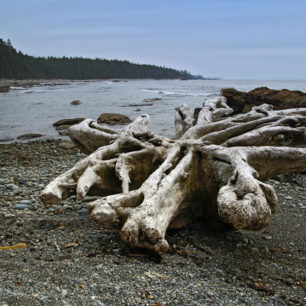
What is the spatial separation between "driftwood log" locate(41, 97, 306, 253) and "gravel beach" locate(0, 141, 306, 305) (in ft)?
0.93

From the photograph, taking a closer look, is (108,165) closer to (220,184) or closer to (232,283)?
(220,184)

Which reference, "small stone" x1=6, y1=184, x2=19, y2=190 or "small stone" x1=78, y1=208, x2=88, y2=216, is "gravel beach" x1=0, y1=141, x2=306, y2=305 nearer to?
"small stone" x1=78, y1=208, x2=88, y2=216

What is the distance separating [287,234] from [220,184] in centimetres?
110

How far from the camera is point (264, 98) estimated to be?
36.3 feet

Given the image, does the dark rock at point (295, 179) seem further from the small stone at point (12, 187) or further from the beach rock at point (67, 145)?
the beach rock at point (67, 145)

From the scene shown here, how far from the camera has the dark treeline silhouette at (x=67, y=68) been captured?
282 ft

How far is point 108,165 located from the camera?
4500 mm

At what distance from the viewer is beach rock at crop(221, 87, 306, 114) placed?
10.3 metres

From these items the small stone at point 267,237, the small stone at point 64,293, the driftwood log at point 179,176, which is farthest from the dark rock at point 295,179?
the small stone at point 64,293

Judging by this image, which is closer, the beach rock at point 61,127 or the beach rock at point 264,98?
the beach rock at point 264,98

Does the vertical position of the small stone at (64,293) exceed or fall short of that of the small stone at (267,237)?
it exceeds it

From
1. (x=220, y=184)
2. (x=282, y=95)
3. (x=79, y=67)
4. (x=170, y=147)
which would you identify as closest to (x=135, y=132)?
(x=170, y=147)

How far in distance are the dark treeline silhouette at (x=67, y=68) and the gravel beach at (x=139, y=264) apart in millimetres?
84420

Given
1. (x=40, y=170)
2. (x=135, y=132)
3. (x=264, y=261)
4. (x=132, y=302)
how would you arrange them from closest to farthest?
(x=132, y=302)
(x=264, y=261)
(x=135, y=132)
(x=40, y=170)
